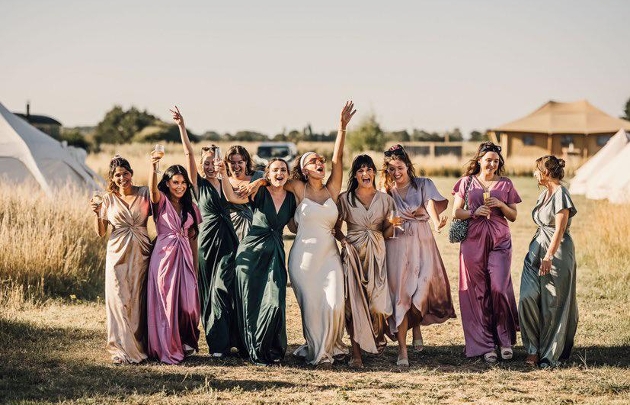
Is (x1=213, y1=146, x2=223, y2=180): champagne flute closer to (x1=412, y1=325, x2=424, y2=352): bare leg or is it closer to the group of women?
the group of women

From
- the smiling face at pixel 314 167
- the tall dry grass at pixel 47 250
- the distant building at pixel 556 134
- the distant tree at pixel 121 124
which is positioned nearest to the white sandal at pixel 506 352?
the smiling face at pixel 314 167

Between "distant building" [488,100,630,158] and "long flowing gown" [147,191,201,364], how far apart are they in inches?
1800

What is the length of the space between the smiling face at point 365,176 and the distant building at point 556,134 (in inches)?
1784

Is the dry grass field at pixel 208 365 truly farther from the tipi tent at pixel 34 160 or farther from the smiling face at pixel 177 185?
the tipi tent at pixel 34 160

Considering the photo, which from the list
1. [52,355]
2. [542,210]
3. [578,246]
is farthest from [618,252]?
[52,355]

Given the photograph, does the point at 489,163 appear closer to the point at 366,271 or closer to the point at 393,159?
the point at 393,159

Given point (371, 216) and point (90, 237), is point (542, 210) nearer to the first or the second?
point (371, 216)

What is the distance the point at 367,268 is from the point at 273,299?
870mm

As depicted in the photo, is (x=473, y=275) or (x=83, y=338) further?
(x=83, y=338)

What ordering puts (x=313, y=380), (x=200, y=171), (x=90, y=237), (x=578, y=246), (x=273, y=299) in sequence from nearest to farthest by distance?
(x=313, y=380) → (x=273, y=299) → (x=200, y=171) → (x=90, y=237) → (x=578, y=246)

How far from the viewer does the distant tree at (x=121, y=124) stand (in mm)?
73188

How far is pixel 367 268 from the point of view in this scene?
25.8 ft

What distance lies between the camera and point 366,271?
788 cm

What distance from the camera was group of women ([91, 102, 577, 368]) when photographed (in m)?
7.71
